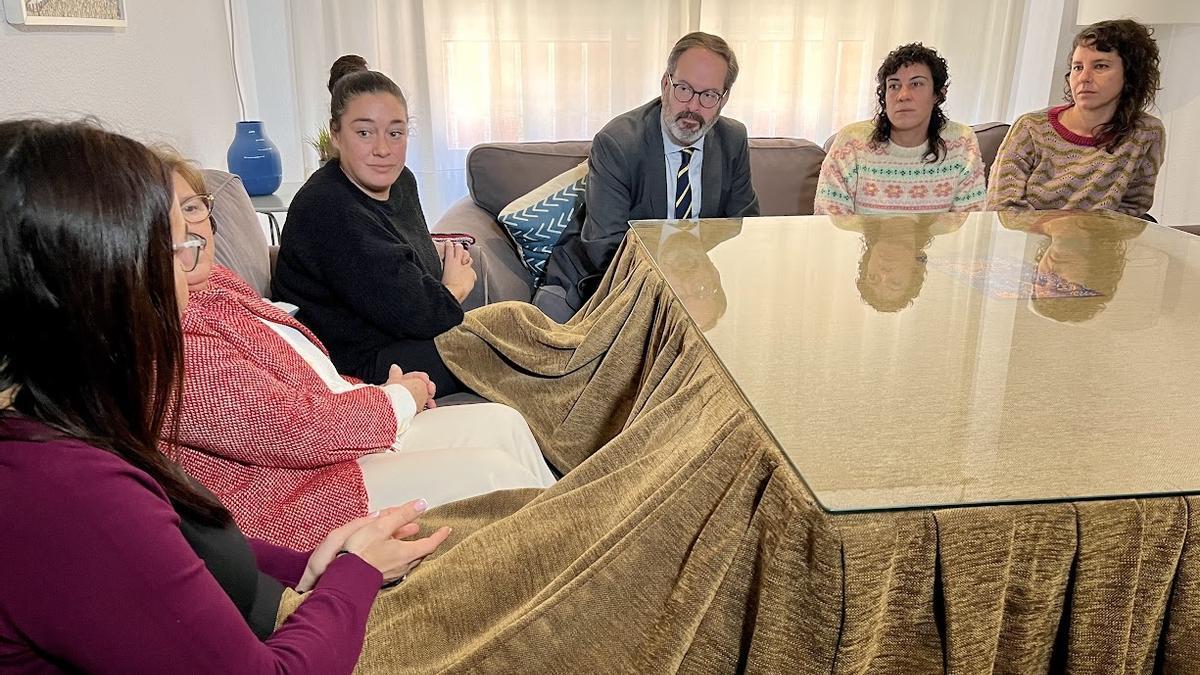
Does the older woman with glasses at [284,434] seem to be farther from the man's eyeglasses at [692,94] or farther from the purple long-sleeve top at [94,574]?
the man's eyeglasses at [692,94]

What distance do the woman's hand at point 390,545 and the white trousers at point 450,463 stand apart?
25cm

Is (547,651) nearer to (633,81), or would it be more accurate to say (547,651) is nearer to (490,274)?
(490,274)

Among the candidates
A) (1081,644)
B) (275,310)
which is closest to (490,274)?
(275,310)

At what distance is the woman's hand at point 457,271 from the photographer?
2.26 metres

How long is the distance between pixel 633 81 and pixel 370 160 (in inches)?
90.9

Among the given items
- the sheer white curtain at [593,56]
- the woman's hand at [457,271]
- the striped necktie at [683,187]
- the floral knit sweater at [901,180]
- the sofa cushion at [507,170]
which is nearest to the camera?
the woman's hand at [457,271]

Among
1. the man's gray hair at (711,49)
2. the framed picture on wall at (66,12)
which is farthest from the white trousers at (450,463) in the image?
the man's gray hair at (711,49)

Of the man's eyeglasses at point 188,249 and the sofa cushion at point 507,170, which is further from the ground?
the man's eyeglasses at point 188,249

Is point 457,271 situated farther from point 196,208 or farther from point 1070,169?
point 1070,169

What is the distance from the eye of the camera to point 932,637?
0.93m

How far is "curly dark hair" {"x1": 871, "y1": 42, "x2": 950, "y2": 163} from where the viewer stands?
2715 mm

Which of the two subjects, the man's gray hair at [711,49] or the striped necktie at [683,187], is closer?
the man's gray hair at [711,49]

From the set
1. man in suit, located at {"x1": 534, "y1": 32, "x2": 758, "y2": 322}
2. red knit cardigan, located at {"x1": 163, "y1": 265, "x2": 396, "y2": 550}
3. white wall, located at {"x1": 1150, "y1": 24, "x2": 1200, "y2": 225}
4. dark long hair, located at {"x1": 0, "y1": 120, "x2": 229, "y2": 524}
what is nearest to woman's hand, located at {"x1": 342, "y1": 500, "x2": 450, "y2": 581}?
red knit cardigan, located at {"x1": 163, "y1": 265, "x2": 396, "y2": 550}

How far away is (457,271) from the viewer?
7.52ft
